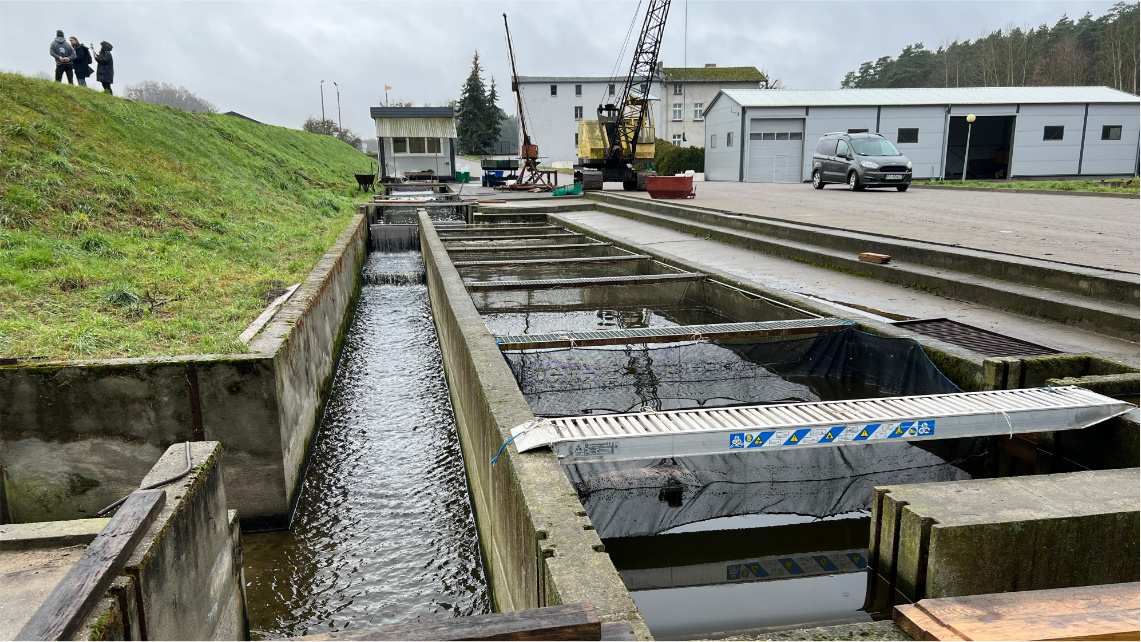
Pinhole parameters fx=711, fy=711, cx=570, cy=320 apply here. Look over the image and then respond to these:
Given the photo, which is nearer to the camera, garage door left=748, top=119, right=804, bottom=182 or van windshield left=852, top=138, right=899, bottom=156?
van windshield left=852, top=138, right=899, bottom=156

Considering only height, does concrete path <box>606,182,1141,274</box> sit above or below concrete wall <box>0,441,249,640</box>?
above

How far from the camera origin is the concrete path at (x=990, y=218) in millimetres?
9609

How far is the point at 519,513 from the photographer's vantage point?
11.2 feet

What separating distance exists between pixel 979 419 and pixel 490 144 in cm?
8247

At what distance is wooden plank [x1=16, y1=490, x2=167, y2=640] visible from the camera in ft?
7.93

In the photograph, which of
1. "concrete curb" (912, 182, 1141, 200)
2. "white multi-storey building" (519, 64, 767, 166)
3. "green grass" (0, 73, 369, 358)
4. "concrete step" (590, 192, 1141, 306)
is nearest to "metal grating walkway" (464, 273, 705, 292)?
"green grass" (0, 73, 369, 358)

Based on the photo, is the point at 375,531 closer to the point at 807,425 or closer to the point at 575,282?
the point at 807,425

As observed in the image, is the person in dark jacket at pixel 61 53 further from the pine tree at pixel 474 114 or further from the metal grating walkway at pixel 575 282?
the pine tree at pixel 474 114

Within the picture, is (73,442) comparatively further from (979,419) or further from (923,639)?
(979,419)

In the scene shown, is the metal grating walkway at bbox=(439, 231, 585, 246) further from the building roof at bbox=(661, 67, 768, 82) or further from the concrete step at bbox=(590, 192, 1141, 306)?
the building roof at bbox=(661, 67, 768, 82)

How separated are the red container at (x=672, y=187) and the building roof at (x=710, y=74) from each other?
124 feet

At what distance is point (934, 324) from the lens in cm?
677

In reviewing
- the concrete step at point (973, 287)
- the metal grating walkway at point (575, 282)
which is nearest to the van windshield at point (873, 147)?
the concrete step at point (973, 287)

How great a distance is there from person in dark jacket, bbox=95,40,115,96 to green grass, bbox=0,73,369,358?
4.93ft
